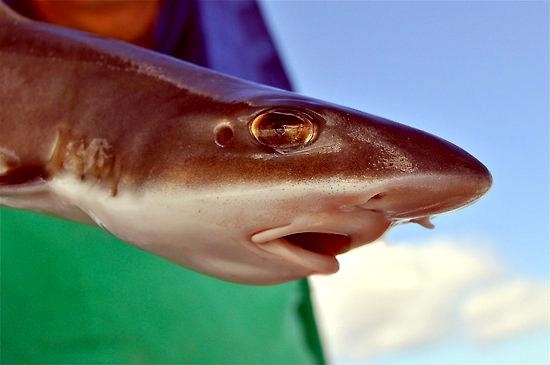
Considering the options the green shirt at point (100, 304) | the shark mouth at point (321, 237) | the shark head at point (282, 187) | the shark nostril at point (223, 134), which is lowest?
the shark mouth at point (321, 237)

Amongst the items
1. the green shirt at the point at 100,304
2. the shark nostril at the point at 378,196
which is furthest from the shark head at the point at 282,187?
the green shirt at the point at 100,304

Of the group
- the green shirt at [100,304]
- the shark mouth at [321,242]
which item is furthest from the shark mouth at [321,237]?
the green shirt at [100,304]

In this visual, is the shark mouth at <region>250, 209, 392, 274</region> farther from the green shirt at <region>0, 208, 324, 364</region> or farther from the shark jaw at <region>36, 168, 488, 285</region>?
the green shirt at <region>0, 208, 324, 364</region>

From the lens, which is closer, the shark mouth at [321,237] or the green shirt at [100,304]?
the shark mouth at [321,237]

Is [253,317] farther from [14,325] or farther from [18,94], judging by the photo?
[18,94]

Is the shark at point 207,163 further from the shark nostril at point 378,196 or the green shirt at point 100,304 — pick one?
the green shirt at point 100,304

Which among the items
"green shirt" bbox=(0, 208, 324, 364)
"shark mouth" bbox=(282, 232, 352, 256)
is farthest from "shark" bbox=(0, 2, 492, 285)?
"green shirt" bbox=(0, 208, 324, 364)

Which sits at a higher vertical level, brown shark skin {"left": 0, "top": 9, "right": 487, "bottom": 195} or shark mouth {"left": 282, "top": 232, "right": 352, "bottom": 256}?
brown shark skin {"left": 0, "top": 9, "right": 487, "bottom": 195}

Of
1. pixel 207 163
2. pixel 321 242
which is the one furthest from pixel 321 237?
pixel 207 163

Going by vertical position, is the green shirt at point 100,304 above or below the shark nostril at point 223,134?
above
